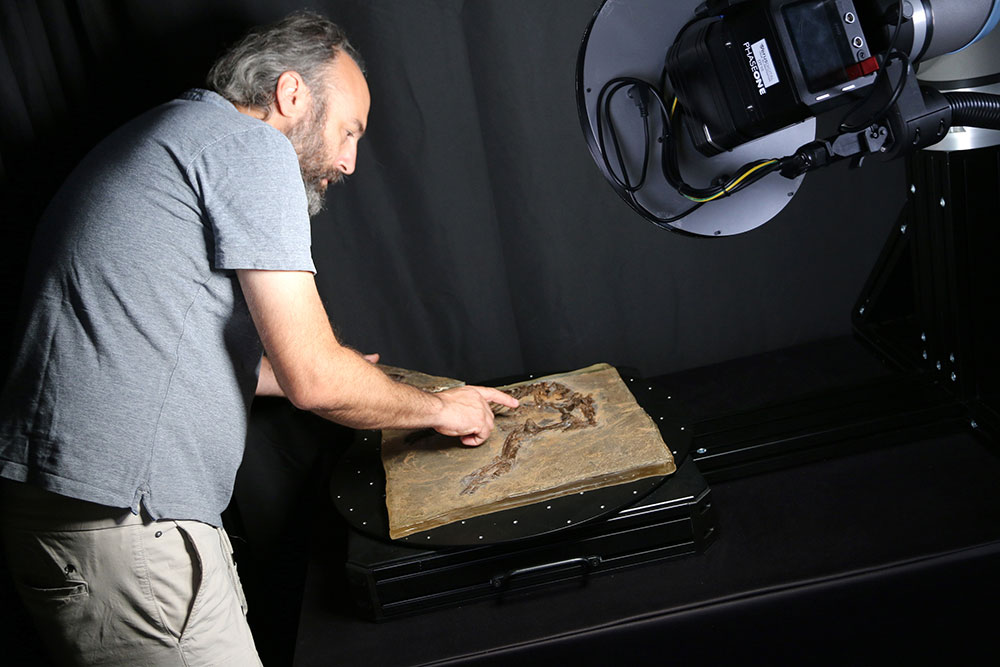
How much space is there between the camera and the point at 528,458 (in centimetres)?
127

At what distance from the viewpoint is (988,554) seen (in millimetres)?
1132

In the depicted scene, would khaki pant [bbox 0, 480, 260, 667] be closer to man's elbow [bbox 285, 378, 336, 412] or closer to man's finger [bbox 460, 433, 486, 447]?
man's elbow [bbox 285, 378, 336, 412]

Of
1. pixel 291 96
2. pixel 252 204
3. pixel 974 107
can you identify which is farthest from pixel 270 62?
pixel 974 107

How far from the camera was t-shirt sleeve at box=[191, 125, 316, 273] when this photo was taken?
0.99m

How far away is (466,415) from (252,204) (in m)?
0.48

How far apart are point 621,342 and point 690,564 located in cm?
79

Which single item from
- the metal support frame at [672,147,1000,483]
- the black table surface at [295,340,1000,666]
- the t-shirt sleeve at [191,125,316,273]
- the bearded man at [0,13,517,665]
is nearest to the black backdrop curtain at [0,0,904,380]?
the metal support frame at [672,147,1000,483]

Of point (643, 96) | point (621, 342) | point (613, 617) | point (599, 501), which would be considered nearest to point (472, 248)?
point (621, 342)

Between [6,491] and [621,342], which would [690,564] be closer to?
[621,342]

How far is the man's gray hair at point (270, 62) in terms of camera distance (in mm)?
1180

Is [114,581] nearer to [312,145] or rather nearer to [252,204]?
[252,204]

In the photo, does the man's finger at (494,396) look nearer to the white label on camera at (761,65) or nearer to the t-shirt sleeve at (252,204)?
the t-shirt sleeve at (252,204)

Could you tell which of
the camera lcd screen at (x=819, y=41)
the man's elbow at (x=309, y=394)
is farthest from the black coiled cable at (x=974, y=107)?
the man's elbow at (x=309, y=394)

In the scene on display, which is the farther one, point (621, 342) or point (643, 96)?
point (621, 342)
